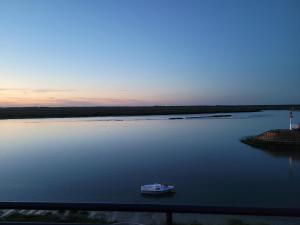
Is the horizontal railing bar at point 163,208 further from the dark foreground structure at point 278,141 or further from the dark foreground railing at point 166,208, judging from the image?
the dark foreground structure at point 278,141

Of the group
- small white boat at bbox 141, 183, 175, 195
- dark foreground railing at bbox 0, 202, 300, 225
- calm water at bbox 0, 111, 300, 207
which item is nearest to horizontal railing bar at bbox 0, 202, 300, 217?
dark foreground railing at bbox 0, 202, 300, 225

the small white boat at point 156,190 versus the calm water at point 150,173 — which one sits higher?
the small white boat at point 156,190

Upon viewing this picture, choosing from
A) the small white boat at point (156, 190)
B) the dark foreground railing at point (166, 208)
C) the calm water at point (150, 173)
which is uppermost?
the dark foreground railing at point (166, 208)

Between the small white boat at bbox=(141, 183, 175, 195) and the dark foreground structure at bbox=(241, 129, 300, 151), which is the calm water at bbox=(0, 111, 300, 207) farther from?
the dark foreground structure at bbox=(241, 129, 300, 151)

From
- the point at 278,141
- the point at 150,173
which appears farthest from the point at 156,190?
the point at 278,141

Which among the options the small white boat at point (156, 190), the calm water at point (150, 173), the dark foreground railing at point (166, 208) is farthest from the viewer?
the calm water at point (150, 173)

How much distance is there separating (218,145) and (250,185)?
20582 millimetres

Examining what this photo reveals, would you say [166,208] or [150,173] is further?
[150,173]

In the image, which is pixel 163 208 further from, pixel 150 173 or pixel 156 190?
pixel 150 173

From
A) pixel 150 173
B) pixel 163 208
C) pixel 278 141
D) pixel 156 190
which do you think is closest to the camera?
pixel 163 208

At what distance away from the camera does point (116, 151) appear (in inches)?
1465

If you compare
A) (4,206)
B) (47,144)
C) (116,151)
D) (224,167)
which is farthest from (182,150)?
(4,206)

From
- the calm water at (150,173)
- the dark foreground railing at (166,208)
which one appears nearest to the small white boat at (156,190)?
the calm water at (150,173)

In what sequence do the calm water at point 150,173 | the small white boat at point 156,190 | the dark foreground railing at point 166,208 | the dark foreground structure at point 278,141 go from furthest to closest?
the dark foreground structure at point 278,141 → the calm water at point 150,173 → the small white boat at point 156,190 → the dark foreground railing at point 166,208
